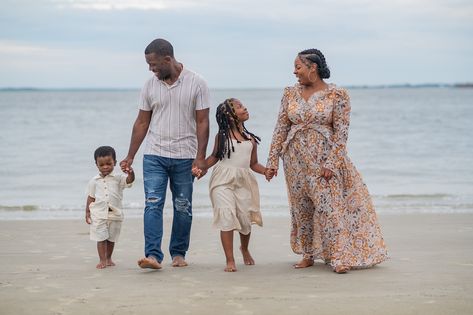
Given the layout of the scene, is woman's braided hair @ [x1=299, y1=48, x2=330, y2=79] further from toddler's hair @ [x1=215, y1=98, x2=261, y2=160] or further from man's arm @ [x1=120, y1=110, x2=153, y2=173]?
man's arm @ [x1=120, y1=110, x2=153, y2=173]

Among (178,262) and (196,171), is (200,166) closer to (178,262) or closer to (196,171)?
(196,171)

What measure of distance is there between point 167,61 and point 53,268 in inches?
83.4

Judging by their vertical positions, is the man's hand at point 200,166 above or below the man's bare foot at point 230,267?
above

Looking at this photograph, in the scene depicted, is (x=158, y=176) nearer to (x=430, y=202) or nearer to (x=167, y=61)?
(x=167, y=61)

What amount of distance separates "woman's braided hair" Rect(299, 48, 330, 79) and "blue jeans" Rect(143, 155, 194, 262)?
135 cm

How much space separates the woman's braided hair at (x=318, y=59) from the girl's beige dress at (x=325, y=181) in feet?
0.43

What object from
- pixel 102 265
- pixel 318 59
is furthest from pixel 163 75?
pixel 102 265

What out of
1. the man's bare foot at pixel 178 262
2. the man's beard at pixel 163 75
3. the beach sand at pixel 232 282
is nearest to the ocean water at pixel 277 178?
the beach sand at pixel 232 282

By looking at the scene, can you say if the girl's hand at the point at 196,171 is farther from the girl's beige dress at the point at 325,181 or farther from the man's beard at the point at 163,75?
the man's beard at the point at 163,75

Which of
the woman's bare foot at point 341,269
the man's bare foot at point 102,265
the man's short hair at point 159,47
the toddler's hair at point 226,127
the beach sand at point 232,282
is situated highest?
the man's short hair at point 159,47

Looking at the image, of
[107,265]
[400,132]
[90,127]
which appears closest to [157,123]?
[107,265]

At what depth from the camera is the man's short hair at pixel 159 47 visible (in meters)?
6.63

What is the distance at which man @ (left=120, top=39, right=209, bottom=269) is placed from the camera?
6.67 m

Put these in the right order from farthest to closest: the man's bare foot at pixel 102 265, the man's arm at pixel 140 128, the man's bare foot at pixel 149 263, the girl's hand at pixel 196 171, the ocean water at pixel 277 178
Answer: the ocean water at pixel 277 178
the man's bare foot at pixel 102 265
the man's arm at pixel 140 128
the girl's hand at pixel 196 171
the man's bare foot at pixel 149 263
